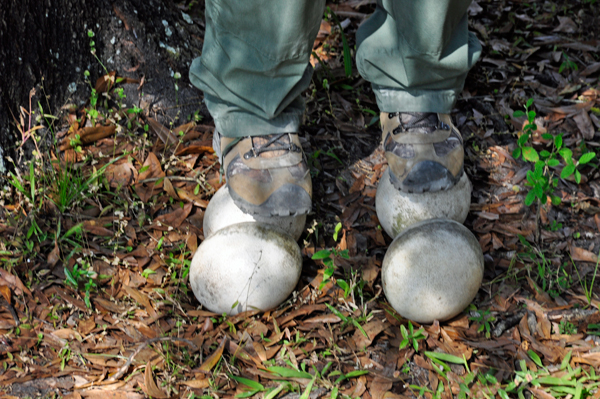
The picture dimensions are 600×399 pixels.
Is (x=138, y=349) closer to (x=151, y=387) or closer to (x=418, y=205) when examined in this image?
A: (x=151, y=387)

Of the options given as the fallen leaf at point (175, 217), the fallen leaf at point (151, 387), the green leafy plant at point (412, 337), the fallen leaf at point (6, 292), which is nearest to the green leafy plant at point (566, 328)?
the green leafy plant at point (412, 337)

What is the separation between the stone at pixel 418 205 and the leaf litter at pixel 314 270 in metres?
0.23

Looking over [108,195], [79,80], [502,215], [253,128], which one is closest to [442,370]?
[502,215]

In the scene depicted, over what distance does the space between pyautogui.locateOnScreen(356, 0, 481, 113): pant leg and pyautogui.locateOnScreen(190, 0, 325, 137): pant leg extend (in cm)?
40

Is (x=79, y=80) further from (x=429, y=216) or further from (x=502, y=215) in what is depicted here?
(x=502, y=215)

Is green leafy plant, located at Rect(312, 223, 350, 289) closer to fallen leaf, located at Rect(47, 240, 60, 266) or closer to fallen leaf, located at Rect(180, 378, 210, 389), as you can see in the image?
fallen leaf, located at Rect(180, 378, 210, 389)

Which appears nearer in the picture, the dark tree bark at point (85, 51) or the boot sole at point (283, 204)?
the boot sole at point (283, 204)

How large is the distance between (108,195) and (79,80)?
856 mm

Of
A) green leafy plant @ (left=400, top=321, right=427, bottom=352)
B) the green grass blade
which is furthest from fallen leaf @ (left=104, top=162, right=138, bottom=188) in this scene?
green leafy plant @ (left=400, top=321, right=427, bottom=352)

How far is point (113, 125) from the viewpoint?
3.46 m

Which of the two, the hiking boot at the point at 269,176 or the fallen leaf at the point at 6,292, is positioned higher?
the hiking boot at the point at 269,176

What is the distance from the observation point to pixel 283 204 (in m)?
2.81

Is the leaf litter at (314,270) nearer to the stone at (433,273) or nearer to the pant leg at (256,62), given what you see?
the stone at (433,273)

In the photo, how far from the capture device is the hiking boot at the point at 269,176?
282 centimetres
